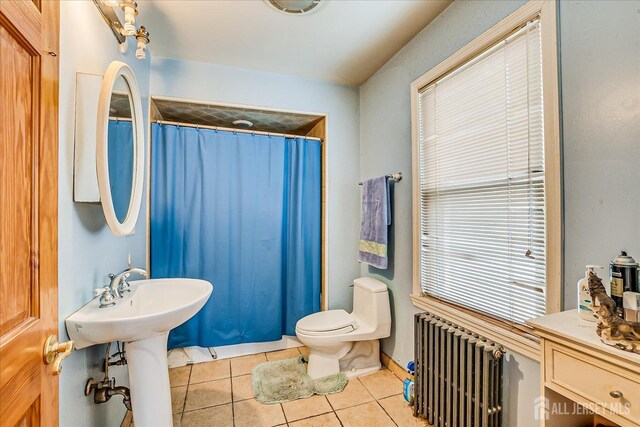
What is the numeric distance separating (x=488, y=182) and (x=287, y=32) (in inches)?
61.4

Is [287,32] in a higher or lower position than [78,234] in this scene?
higher

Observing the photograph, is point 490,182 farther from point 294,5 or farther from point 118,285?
point 118,285

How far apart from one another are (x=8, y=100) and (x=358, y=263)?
2.41 meters

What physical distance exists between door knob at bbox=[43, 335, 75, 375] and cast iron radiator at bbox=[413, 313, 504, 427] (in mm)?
1497

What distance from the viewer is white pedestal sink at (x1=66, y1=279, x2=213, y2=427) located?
1.02 metres

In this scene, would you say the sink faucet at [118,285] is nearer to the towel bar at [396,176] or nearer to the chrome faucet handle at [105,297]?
the chrome faucet handle at [105,297]

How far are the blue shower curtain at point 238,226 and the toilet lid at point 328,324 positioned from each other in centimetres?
41

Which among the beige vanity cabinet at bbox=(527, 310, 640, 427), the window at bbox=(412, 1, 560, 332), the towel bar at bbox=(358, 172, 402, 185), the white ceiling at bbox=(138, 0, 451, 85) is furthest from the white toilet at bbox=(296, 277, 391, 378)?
the white ceiling at bbox=(138, 0, 451, 85)

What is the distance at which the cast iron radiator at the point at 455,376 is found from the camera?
4.18 ft

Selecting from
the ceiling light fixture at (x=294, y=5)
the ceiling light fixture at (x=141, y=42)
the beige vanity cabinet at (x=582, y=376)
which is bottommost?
the beige vanity cabinet at (x=582, y=376)

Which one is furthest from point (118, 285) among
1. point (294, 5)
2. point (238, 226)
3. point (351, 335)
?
point (294, 5)

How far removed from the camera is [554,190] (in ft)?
3.61

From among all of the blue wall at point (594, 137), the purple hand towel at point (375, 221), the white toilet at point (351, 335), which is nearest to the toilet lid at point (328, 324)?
the white toilet at point (351, 335)

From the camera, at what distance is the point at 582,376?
0.80 m
